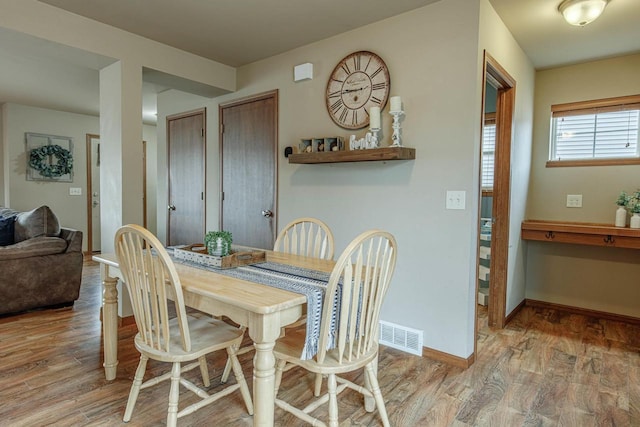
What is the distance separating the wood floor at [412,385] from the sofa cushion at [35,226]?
786mm

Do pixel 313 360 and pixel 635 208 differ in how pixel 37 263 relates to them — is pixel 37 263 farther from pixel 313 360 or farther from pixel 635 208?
pixel 635 208

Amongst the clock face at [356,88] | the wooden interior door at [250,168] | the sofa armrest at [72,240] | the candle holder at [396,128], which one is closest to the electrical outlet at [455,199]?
the candle holder at [396,128]

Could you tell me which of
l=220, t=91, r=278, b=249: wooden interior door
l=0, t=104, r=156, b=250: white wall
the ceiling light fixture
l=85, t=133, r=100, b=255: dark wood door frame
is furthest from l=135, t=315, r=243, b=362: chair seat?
l=85, t=133, r=100, b=255: dark wood door frame

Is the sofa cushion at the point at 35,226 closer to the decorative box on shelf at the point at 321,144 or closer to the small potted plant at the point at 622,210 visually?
the decorative box on shelf at the point at 321,144

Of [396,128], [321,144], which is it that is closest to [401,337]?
[396,128]

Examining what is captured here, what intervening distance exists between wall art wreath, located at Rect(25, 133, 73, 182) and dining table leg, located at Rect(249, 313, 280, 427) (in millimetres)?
5932

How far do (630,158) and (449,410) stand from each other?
286 cm

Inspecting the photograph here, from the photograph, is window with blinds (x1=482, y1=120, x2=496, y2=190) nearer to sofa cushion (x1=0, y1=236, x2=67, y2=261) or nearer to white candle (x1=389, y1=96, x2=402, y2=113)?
white candle (x1=389, y1=96, x2=402, y2=113)

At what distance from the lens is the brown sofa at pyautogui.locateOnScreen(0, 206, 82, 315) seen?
10.3ft

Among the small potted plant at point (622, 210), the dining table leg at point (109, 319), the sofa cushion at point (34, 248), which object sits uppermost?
the small potted plant at point (622, 210)

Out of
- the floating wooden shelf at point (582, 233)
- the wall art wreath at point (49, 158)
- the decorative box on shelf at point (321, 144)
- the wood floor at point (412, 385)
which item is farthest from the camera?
the wall art wreath at point (49, 158)

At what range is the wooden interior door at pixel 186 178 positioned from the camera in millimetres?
4129

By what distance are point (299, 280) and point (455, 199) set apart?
1.26m

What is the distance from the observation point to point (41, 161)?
5.69 metres
